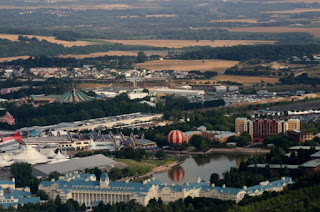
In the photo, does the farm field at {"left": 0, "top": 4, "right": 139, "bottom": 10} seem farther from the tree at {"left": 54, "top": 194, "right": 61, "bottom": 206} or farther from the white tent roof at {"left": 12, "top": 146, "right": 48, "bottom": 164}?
the tree at {"left": 54, "top": 194, "right": 61, "bottom": 206}

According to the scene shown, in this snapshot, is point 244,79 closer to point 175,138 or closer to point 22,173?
point 175,138

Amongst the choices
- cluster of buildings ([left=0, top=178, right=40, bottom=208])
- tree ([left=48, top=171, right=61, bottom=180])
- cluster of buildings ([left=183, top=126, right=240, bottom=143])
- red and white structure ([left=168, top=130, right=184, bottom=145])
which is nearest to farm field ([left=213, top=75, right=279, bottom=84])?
cluster of buildings ([left=183, top=126, right=240, bottom=143])

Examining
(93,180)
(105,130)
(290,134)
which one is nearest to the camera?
(93,180)

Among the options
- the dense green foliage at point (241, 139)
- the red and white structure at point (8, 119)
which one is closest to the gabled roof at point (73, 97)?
the red and white structure at point (8, 119)

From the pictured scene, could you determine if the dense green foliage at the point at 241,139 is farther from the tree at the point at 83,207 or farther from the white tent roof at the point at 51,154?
the tree at the point at 83,207

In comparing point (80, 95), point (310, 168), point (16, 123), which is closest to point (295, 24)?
point (80, 95)

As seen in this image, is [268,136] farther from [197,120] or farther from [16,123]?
[16,123]
